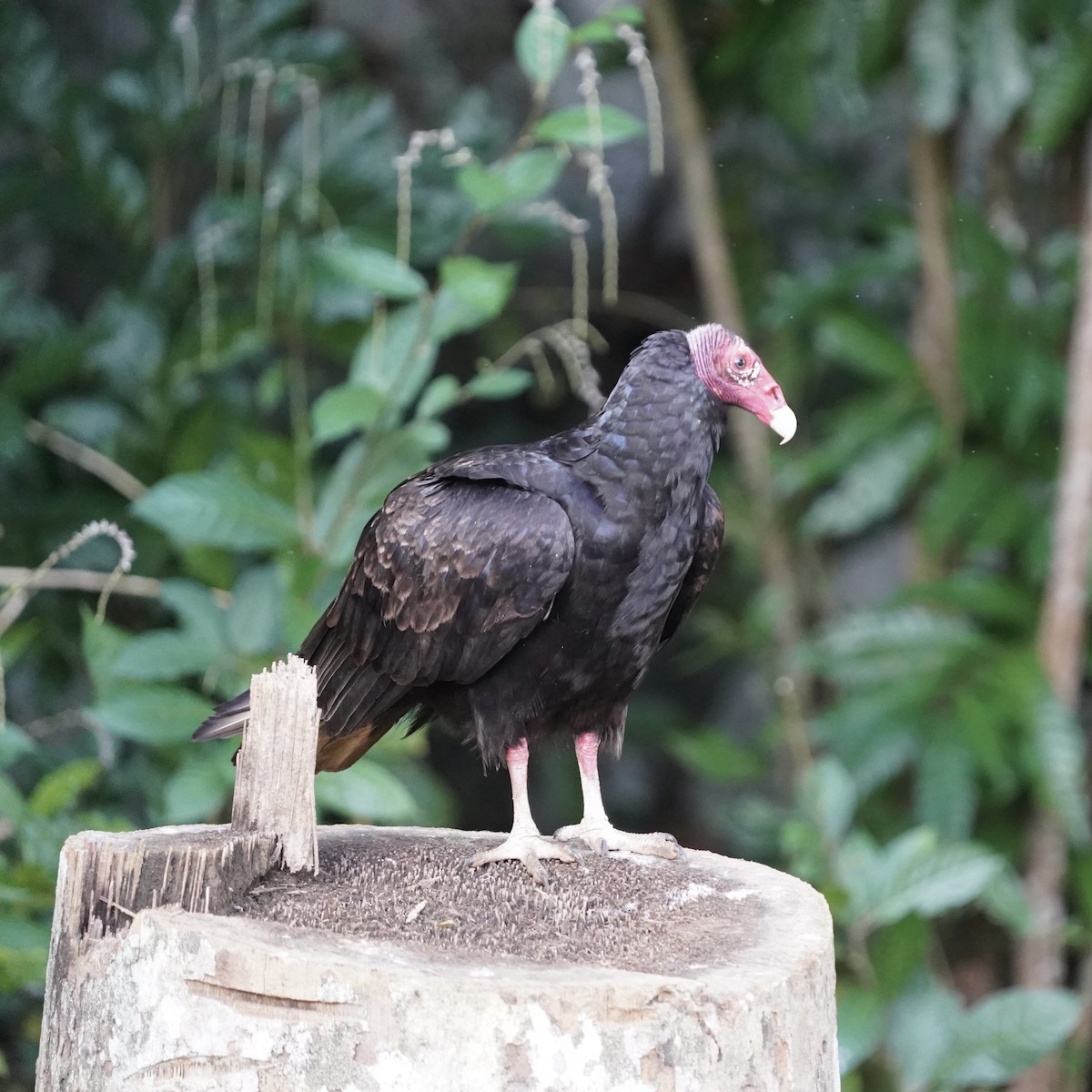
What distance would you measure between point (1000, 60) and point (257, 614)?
2519 mm

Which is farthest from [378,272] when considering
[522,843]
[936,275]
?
[936,275]

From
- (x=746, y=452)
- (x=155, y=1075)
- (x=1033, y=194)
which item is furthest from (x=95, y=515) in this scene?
(x=1033, y=194)

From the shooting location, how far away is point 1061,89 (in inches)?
155

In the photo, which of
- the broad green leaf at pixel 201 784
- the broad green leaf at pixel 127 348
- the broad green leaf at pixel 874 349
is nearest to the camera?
the broad green leaf at pixel 201 784

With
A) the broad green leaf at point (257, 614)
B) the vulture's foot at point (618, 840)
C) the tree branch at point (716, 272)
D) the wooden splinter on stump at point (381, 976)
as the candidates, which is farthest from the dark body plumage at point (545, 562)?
the tree branch at point (716, 272)

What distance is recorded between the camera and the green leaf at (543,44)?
3.02 m

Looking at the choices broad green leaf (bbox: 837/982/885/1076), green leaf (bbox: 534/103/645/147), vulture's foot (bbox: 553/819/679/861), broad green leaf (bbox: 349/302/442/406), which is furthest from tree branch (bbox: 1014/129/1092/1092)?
broad green leaf (bbox: 349/302/442/406)

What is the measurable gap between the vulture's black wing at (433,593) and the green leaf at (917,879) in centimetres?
143

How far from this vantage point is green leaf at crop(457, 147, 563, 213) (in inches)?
119

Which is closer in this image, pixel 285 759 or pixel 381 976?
pixel 381 976

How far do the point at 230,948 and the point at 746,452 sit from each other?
3.28m

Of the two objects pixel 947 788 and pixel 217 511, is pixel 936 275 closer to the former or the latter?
pixel 947 788

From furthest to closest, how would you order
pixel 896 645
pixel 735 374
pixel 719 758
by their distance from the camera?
pixel 719 758 < pixel 896 645 < pixel 735 374

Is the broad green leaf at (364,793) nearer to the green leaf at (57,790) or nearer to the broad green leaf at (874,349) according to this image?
the green leaf at (57,790)
